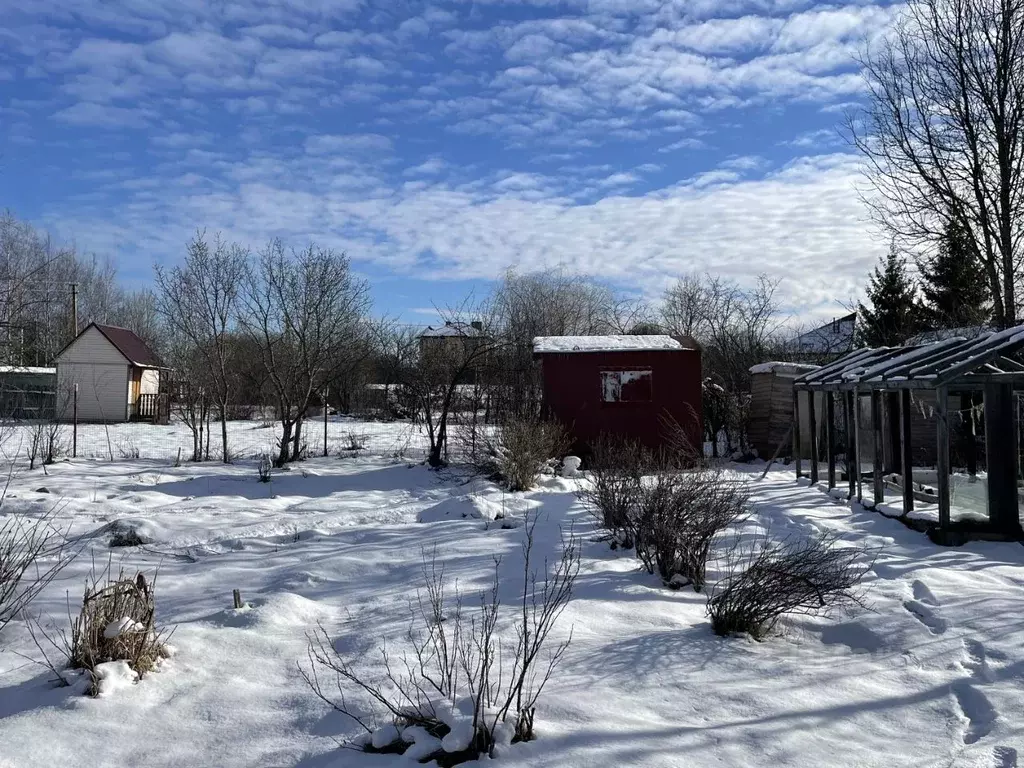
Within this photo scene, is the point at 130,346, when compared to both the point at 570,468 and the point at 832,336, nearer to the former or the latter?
the point at 570,468

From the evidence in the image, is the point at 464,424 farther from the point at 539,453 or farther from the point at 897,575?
the point at 897,575

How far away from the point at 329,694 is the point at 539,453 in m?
9.13

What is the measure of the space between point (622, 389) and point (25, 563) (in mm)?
14320

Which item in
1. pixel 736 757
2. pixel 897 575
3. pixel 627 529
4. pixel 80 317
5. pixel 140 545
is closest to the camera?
pixel 736 757

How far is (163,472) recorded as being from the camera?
1496 cm

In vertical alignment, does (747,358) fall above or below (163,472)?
above

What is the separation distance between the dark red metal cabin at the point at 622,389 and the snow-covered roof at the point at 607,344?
0.07 feet

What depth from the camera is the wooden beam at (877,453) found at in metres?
10.7

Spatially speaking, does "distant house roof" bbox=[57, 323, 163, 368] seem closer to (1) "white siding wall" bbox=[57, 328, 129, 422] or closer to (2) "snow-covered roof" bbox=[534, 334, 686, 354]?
(1) "white siding wall" bbox=[57, 328, 129, 422]

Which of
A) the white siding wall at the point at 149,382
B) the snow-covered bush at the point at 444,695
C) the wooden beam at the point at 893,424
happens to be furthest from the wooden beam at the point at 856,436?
the white siding wall at the point at 149,382

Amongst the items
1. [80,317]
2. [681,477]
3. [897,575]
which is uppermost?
[80,317]

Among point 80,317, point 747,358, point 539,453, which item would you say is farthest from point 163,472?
point 80,317

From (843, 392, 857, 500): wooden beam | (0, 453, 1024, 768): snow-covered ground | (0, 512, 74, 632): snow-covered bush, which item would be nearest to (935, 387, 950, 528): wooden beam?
(0, 453, 1024, 768): snow-covered ground

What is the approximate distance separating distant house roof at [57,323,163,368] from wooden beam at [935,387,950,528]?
1147 inches
